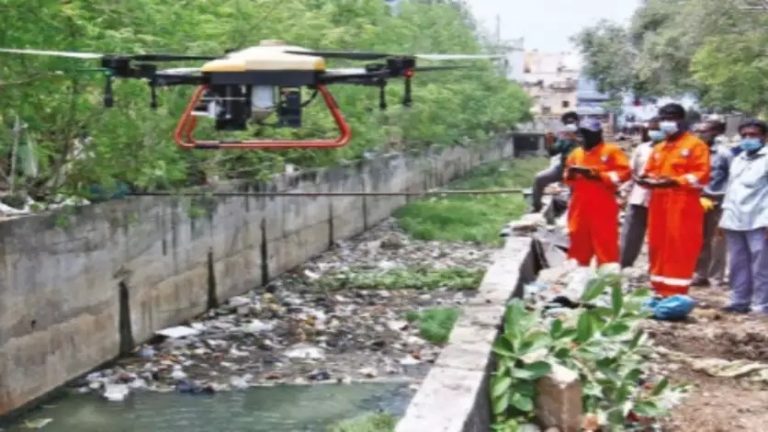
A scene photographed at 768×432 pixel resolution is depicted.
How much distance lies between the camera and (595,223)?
911cm

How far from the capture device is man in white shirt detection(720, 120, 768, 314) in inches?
332

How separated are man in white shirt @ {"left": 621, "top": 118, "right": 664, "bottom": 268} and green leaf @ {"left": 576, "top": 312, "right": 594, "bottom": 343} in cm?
317

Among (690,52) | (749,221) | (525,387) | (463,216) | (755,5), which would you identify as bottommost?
(463,216)

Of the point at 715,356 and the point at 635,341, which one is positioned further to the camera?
the point at 715,356

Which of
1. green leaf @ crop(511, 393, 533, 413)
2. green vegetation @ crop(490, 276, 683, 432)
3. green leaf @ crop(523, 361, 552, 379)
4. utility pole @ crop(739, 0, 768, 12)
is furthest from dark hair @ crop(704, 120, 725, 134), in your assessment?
utility pole @ crop(739, 0, 768, 12)

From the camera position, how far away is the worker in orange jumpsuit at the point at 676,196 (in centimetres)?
818

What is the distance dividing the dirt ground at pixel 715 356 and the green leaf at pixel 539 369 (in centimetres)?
101

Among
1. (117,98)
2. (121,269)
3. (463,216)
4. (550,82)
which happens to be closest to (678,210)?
(117,98)

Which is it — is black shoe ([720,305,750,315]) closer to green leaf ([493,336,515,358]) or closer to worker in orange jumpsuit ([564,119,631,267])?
worker in orange jumpsuit ([564,119,631,267])

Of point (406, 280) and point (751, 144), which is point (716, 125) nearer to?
point (751, 144)

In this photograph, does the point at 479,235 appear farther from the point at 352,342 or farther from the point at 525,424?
the point at 525,424

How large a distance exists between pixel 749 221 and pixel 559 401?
12.9 feet

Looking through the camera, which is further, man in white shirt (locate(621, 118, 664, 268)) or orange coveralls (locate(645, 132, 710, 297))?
man in white shirt (locate(621, 118, 664, 268))

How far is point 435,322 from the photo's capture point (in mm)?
11289
